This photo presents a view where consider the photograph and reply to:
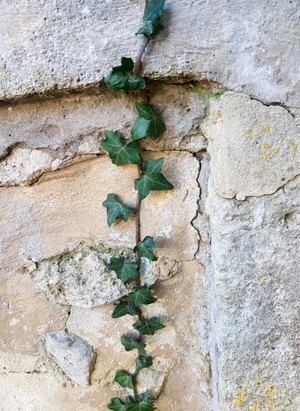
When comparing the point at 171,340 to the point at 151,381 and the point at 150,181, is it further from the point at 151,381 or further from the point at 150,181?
the point at 150,181

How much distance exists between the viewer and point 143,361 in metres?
0.97

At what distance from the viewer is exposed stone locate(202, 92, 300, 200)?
791mm

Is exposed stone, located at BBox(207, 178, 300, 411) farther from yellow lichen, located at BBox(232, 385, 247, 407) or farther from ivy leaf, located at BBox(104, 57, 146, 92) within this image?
ivy leaf, located at BBox(104, 57, 146, 92)

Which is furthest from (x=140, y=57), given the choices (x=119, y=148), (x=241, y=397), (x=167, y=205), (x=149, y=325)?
(x=241, y=397)

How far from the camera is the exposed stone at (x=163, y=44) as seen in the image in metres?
0.77

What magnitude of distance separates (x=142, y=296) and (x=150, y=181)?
9.2 inches

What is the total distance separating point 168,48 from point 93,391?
735mm

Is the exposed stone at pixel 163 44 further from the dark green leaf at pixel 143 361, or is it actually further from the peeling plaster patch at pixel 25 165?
the dark green leaf at pixel 143 361

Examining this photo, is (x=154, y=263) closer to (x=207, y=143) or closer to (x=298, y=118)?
(x=207, y=143)

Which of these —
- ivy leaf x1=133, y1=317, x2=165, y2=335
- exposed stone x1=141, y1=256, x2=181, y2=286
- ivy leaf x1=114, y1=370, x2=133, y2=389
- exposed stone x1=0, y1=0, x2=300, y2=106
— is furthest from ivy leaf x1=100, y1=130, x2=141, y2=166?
ivy leaf x1=114, y1=370, x2=133, y2=389

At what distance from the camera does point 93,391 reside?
1.02 metres

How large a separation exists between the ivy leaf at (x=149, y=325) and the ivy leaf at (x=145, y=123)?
0.38m

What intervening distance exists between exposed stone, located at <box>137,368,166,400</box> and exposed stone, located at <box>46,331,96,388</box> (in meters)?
0.11

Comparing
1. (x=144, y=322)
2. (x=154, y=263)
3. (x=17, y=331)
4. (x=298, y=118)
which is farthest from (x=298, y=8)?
(x=17, y=331)
